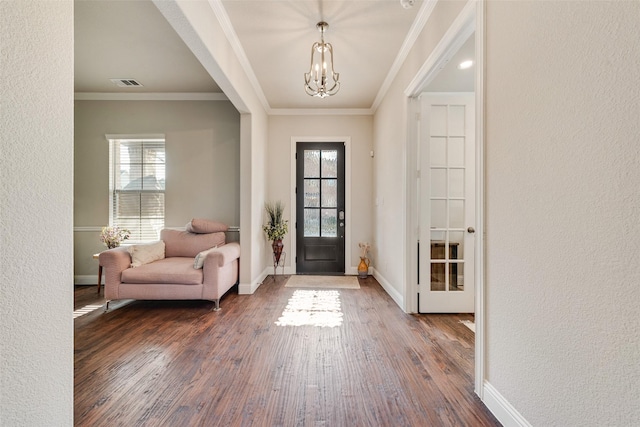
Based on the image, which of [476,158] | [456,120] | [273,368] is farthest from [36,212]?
[456,120]

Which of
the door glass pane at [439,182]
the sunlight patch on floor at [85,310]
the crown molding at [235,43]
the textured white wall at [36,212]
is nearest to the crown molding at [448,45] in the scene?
the door glass pane at [439,182]

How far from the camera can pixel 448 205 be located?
337 centimetres

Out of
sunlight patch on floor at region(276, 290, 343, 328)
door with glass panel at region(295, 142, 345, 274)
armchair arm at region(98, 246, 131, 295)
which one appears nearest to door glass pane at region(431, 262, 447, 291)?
sunlight patch on floor at region(276, 290, 343, 328)

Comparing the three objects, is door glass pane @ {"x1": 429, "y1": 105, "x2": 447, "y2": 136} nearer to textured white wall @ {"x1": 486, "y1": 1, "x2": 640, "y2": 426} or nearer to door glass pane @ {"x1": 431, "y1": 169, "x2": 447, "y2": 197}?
door glass pane @ {"x1": 431, "y1": 169, "x2": 447, "y2": 197}

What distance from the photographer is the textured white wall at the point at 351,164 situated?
17.3 ft

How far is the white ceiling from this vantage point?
2.69 meters

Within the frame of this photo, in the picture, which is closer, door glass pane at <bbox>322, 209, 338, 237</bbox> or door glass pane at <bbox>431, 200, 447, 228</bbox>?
door glass pane at <bbox>431, 200, 447, 228</bbox>

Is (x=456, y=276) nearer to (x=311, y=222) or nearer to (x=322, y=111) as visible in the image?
(x=311, y=222)

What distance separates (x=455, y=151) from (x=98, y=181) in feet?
16.2

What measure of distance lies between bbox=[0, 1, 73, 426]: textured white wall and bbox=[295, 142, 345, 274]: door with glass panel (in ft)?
13.9

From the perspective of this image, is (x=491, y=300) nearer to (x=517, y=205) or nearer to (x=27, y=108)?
(x=517, y=205)

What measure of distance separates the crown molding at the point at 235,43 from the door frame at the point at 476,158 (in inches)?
70.0

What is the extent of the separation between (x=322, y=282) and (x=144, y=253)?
2377mm

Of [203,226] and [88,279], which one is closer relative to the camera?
[203,226]
